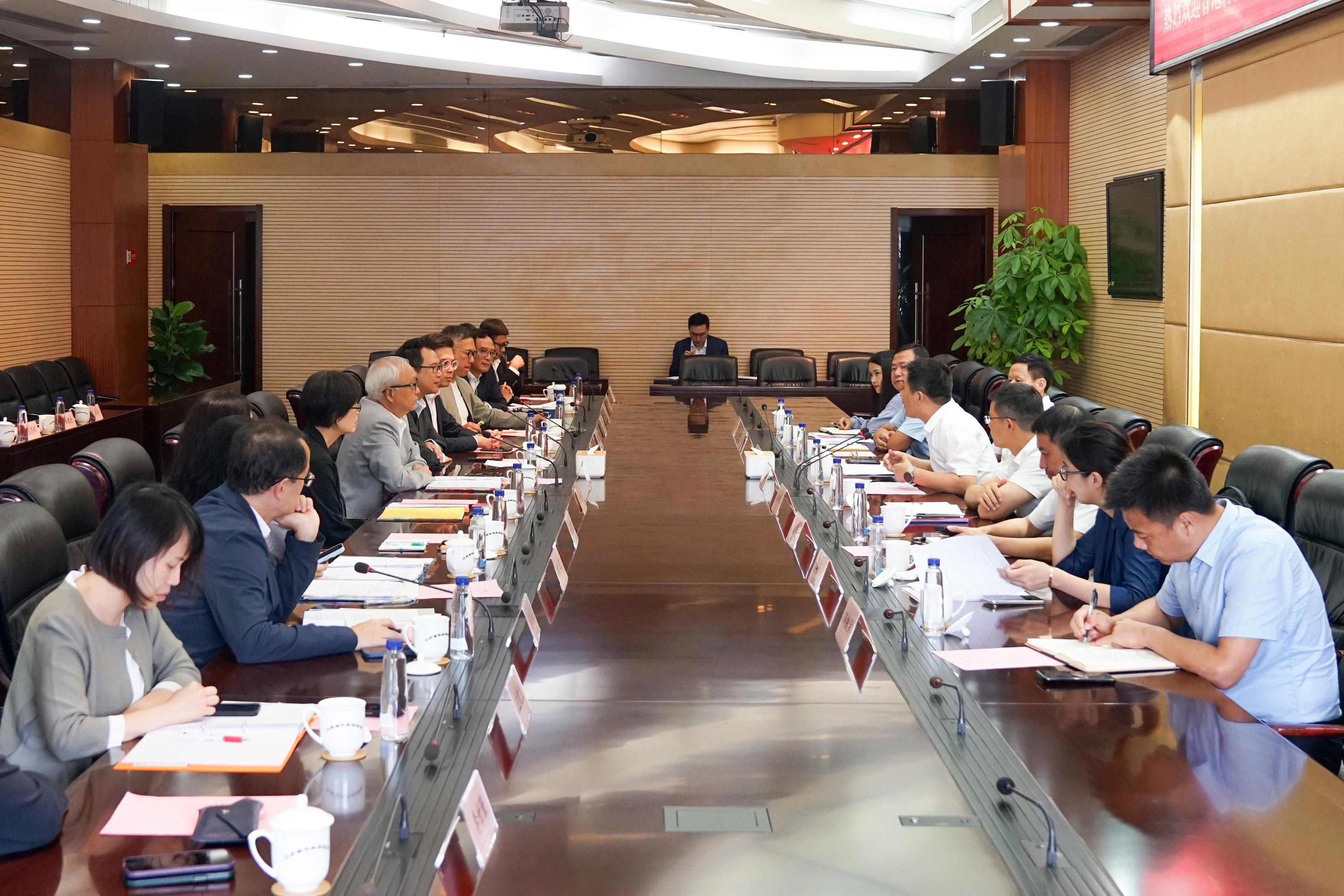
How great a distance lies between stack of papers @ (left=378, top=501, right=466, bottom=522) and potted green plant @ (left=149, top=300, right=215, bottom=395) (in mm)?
7074

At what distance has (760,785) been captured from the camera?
2.09m

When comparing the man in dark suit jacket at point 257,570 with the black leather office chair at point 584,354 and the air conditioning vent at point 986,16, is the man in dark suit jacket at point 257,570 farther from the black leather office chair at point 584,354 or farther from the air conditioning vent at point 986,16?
the black leather office chair at point 584,354

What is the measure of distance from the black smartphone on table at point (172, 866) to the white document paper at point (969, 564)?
200 centimetres

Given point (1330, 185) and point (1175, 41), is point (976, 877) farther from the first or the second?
point (1175, 41)

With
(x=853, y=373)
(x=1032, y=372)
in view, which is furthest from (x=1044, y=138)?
(x=1032, y=372)

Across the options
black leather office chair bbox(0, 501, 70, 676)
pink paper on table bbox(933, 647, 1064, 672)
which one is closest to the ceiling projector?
black leather office chair bbox(0, 501, 70, 676)

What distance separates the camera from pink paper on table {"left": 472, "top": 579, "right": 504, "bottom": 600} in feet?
10.8

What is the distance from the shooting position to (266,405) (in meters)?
6.08

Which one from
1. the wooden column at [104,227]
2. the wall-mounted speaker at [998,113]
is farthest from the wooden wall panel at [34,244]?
the wall-mounted speaker at [998,113]

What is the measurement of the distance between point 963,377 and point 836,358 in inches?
102

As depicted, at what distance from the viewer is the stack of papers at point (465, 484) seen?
16.9 ft

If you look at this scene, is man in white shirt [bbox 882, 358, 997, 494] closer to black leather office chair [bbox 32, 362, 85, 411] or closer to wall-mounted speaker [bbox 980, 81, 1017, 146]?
wall-mounted speaker [bbox 980, 81, 1017, 146]

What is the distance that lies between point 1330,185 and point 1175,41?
5.21 ft

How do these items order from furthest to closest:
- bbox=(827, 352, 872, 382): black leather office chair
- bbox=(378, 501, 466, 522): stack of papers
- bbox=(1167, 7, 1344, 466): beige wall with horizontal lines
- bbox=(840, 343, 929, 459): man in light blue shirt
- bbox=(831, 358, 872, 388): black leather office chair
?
bbox=(827, 352, 872, 382): black leather office chair, bbox=(831, 358, 872, 388): black leather office chair, bbox=(840, 343, 929, 459): man in light blue shirt, bbox=(1167, 7, 1344, 466): beige wall with horizontal lines, bbox=(378, 501, 466, 522): stack of papers
